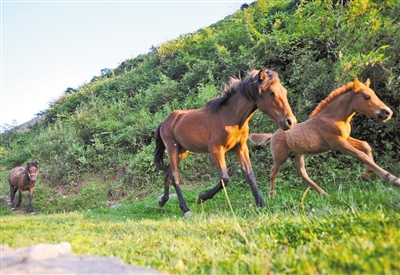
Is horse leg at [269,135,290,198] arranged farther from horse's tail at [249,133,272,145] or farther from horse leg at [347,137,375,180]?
horse leg at [347,137,375,180]

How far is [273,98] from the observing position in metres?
4.58

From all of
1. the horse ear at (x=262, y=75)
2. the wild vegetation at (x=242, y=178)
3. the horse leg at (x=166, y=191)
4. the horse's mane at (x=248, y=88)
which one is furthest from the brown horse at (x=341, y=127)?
the horse leg at (x=166, y=191)

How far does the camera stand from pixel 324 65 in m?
7.52

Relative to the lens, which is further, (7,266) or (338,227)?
(338,227)

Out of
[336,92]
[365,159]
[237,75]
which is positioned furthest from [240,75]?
[365,159]

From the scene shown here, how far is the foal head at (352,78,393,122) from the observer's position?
4512mm

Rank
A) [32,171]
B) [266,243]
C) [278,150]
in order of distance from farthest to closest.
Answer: [32,171] < [278,150] < [266,243]

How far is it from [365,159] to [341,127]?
2.29 feet

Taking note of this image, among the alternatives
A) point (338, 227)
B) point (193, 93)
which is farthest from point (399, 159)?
point (193, 93)

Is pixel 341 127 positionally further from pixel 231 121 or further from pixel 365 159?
pixel 231 121

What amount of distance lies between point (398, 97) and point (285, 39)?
494 centimetres

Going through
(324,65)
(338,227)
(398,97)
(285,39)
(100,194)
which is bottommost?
(100,194)

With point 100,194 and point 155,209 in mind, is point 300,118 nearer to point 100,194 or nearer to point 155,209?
point 155,209

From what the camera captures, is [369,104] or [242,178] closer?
[369,104]
